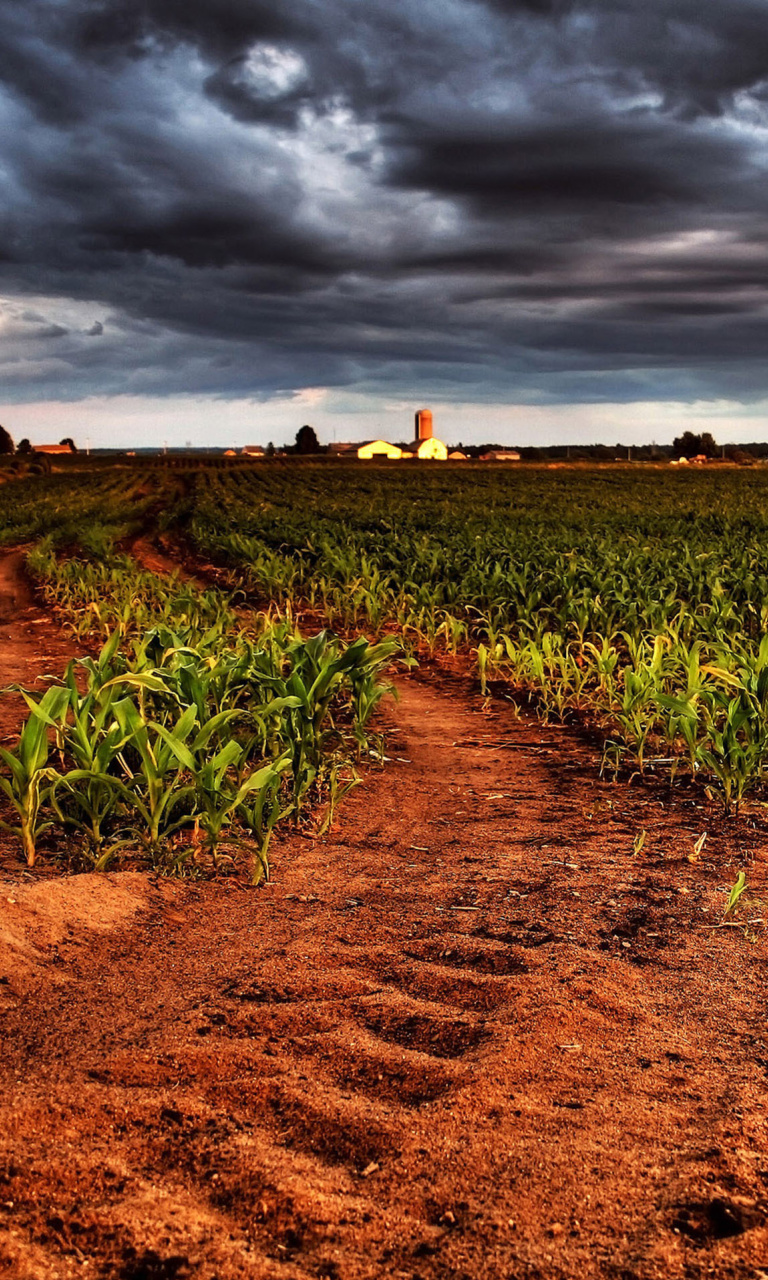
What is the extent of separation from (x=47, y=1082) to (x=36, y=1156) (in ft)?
0.86

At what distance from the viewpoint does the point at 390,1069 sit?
2234 mm

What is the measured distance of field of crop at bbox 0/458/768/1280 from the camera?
1.73 metres

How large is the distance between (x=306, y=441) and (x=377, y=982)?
124m

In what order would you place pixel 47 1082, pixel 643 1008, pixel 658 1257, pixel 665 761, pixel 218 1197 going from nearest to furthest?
1. pixel 658 1257
2. pixel 218 1197
3. pixel 47 1082
4. pixel 643 1008
5. pixel 665 761

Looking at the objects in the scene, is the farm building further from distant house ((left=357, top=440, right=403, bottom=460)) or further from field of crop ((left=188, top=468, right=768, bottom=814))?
field of crop ((left=188, top=468, right=768, bottom=814))

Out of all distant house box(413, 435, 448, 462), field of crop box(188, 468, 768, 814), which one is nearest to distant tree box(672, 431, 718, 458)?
distant house box(413, 435, 448, 462)

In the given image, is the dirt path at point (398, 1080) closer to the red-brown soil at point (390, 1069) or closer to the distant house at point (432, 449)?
the red-brown soil at point (390, 1069)

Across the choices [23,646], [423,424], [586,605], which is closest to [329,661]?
[586,605]

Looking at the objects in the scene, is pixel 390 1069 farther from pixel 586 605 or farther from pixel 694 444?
pixel 694 444

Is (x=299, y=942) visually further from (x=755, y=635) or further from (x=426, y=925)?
(x=755, y=635)

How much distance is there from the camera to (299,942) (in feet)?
9.39

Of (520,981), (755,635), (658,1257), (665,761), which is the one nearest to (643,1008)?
(520,981)

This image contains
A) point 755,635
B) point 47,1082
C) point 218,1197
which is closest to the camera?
point 218,1197

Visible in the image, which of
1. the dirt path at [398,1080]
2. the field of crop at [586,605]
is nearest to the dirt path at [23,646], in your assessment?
the field of crop at [586,605]
